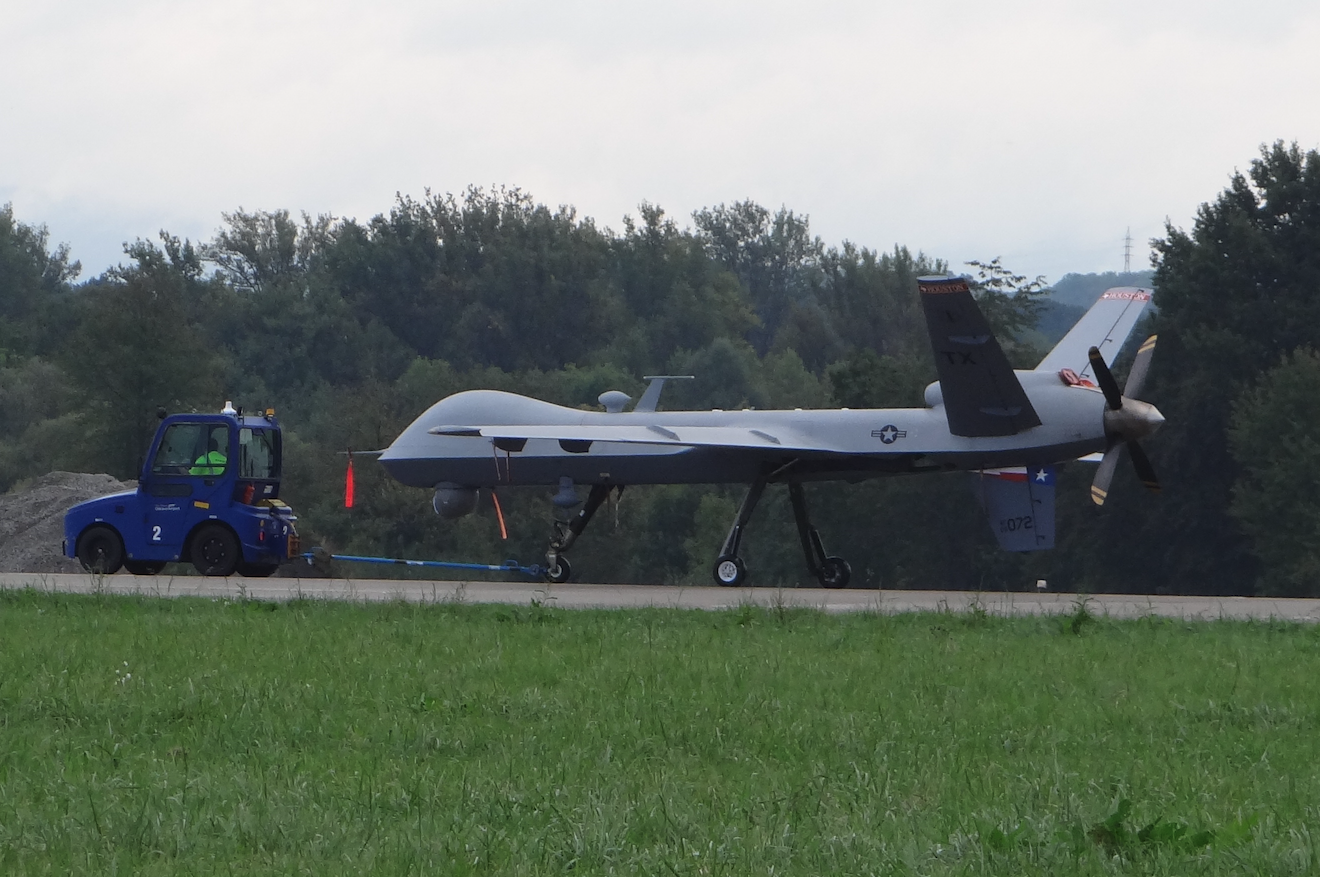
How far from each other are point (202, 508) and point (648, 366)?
74.7 metres

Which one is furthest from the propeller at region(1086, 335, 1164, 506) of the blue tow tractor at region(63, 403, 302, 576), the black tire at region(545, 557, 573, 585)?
the blue tow tractor at region(63, 403, 302, 576)

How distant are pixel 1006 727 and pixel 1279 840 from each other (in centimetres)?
292

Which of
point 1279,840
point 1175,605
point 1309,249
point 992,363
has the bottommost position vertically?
point 1175,605

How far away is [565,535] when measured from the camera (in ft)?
83.5

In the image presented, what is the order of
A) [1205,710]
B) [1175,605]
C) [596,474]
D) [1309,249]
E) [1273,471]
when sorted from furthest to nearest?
[1309,249] → [1273,471] → [596,474] → [1175,605] → [1205,710]

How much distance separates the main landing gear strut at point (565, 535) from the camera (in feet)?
83.3

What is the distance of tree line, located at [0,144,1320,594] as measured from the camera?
4775cm

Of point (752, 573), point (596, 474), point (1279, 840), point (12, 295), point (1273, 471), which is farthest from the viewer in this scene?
point (12, 295)

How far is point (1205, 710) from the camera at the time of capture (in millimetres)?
9656

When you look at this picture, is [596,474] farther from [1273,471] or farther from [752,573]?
[752,573]

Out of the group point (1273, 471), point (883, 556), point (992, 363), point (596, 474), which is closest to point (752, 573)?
point (883, 556)

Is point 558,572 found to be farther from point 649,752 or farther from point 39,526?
point 649,752

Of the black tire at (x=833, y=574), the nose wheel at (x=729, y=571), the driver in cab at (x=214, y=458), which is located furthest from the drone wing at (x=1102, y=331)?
Answer: the driver in cab at (x=214, y=458)

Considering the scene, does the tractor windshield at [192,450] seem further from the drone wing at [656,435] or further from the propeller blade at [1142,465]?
the propeller blade at [1142,465]
